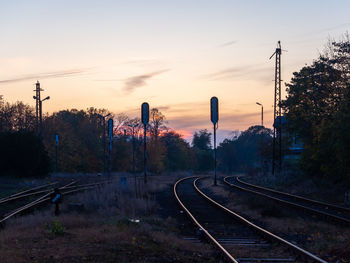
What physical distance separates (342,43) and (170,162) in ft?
299

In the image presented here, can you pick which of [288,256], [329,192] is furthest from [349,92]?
[288,256]

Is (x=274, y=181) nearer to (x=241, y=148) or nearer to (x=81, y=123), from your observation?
(x=81, y=123)

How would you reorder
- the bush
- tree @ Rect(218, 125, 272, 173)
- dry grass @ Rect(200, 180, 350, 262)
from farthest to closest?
tree @ Rect(218, 125, 272, 173), the bush, dry grass @ Rect(200, 180, 350, 262)

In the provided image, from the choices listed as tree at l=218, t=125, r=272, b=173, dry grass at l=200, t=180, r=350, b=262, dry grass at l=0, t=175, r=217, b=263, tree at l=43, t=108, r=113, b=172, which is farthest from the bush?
tree at l=218, t=125, r=272, b=173

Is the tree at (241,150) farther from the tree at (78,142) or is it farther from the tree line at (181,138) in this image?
the tree at (78,142)

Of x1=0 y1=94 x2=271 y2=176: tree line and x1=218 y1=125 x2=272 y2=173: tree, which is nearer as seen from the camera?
x1=0 y1=94 x2=271 y2=176: tree line

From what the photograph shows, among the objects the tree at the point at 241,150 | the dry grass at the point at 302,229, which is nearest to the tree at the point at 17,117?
the dry grass at the point at 302,229

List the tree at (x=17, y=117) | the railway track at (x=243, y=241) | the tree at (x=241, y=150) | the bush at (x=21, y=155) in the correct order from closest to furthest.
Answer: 1. the railway track at (x=243, y=241)
2. the bush at (x=21, y=155)
3. the tree at (x=17, y=117)
4. the tree at (x=241, y=150)

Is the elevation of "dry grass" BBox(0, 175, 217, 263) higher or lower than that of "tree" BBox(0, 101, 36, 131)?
lower

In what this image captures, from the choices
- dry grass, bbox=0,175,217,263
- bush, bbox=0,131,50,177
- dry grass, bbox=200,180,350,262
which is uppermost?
bush, bbox=0,131,50,177

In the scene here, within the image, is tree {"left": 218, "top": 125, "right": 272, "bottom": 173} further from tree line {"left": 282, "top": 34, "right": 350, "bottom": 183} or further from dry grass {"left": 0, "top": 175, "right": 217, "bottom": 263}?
dry grass {"left": 0, "top": 175, "right": 217, "bottom": 263}

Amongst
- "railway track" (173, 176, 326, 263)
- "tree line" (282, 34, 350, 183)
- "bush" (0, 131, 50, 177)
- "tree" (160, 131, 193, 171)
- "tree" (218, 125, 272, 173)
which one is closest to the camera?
"railway track" (173, 176, 326, 263)

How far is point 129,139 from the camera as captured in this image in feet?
314

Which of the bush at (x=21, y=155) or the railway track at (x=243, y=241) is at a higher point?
the bush at (x=21, y=155)
